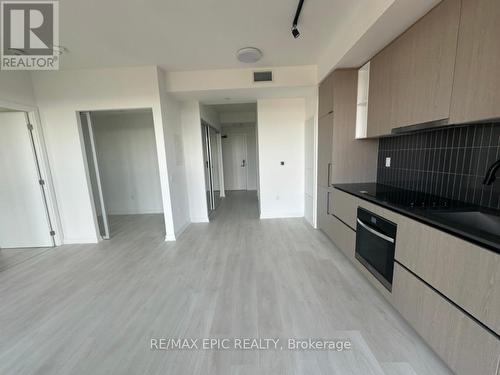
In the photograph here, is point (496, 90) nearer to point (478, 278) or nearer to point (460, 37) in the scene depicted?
point (460, 37)

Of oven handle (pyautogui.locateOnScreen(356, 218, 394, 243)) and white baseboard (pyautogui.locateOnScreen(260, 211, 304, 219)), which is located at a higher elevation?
oven handle (pyautogui.locateOnScreen(356, 218, 394, 243))

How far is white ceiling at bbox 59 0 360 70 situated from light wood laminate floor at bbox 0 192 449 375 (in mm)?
2762

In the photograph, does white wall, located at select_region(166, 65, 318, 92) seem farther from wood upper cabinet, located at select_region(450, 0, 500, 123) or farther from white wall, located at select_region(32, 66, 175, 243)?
wood upper cabinet, located at select_region(450, 0, 500, 123)

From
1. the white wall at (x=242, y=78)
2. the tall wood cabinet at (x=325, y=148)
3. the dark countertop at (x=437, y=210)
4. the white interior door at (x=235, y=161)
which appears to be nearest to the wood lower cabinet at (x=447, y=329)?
the dark countertop at (x=437, y=210)

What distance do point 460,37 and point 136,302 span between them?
3.38 m

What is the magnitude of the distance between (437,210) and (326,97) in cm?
214

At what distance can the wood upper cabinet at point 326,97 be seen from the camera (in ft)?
9.34

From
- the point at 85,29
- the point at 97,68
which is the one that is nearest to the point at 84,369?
the point at 85,29

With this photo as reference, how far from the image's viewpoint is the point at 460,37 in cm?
136

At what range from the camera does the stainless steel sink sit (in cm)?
135

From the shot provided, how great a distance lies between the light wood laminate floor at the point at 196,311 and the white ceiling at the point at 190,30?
2762 millimetres

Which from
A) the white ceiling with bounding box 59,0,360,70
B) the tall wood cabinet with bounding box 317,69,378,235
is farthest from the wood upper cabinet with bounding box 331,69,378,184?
the white ceiling with bounding box 59,0,360,70

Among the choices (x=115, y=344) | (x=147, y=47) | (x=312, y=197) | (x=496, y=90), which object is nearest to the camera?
(x=496, y=90)

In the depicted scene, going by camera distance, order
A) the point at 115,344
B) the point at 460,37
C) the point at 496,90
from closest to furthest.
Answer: the point at 496,90
the point at 460,37
the point at 115,344
